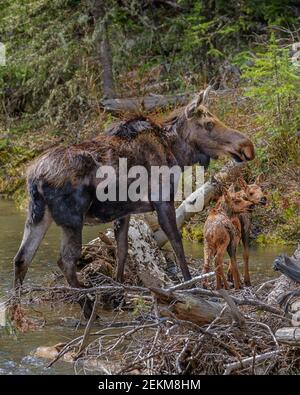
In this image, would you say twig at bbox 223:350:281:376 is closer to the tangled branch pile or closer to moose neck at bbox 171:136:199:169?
the tangled branch pile

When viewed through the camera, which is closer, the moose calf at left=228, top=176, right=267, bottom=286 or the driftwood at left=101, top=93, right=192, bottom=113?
the moose calf at left=228, top=176, right=267, bottom=286

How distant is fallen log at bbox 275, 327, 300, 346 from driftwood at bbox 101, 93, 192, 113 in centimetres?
1089

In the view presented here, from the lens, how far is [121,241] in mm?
9969

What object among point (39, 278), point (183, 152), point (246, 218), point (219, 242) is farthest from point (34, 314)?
point (246, 218)

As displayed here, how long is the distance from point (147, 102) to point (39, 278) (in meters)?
8.35

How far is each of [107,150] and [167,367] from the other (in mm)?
3197

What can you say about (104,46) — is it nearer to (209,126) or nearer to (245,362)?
(209,126)

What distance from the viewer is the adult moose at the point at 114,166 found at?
931cm

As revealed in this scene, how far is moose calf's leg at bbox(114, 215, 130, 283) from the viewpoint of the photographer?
9.91 metres

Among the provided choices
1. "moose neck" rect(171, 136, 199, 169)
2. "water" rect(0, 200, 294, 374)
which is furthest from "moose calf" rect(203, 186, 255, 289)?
"water" rect(0, 200, 294, 374)

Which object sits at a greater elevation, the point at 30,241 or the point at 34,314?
the point at 30,241

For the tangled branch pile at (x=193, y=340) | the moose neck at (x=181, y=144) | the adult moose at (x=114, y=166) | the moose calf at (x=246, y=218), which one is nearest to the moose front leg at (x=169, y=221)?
the adult moose at (x=114, y=166)

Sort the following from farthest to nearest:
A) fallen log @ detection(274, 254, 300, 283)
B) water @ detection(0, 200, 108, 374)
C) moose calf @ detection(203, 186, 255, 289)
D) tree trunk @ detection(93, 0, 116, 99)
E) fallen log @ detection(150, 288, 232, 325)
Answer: tree trunk @ detection(93, 0, 116, 99), moose calf @ detection(203, 186, 255, 289), water @ detection(0, 200, 108, 374), fallen log @ detection(274, 254, 300, 283), fallen log @ detection(150, 288, 232, 325)
